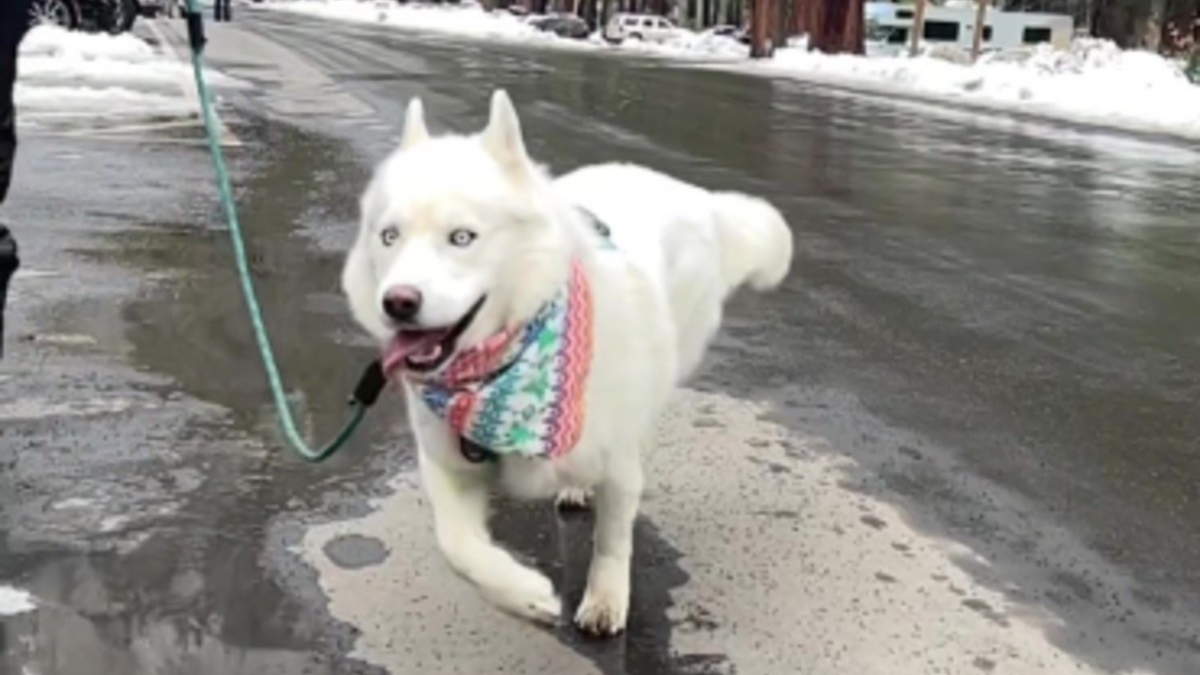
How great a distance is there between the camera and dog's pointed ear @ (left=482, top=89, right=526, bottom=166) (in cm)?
Answer: 310

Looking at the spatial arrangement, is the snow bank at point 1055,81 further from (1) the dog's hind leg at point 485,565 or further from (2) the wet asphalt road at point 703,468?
(1) the dog's hind leg at point 485,565

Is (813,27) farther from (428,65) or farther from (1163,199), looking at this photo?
(1163,199)

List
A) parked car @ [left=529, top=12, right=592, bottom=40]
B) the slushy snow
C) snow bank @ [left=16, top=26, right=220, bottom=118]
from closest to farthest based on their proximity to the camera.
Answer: snow bank @ [left=16, top=26, right=220, bottom=118] < the slushy snow < parked car @ [left=529, top=12, right=592, bottom=40]

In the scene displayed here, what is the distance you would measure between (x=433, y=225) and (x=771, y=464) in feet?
7.79

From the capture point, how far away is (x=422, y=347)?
2.96 metres

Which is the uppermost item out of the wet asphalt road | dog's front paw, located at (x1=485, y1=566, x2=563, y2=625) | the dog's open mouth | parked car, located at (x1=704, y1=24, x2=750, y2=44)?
parked car, located at (x1=704, y1=24, x2=750, y2=44)

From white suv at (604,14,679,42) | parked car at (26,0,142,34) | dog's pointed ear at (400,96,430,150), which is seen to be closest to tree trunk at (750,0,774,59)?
white suv at (604,14,679,42)

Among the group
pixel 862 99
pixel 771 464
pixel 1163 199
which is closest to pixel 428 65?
pixel 862 99

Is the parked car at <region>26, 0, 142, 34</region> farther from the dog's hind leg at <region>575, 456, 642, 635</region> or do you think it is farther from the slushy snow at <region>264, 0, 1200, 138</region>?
the dog's hind leg at <region>575, 456, 642, 635</region>

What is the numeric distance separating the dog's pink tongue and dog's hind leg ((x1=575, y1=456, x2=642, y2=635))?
78cm

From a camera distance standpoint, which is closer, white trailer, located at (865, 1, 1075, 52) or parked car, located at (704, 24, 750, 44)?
parked car, located at (704, 24, 750, 44)

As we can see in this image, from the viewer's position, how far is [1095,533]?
455 centimetres

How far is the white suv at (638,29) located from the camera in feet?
205

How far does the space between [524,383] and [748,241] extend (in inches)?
60.6
